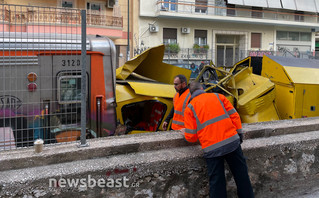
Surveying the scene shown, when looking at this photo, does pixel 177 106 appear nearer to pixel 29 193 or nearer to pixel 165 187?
pixel 165 187

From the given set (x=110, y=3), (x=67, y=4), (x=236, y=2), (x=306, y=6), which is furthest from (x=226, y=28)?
(x=67, y=4)

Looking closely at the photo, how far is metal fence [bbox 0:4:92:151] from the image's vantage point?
3.17 meters

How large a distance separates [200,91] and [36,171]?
165 centimetres

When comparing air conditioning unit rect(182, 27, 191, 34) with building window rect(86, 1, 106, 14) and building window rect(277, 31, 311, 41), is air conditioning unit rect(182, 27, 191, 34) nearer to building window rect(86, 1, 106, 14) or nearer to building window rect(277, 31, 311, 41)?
building window rect(86, 1, 106, 14)

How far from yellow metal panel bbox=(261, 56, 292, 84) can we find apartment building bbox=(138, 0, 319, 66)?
1294 cm

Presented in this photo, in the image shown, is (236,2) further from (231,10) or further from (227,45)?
(227,45)

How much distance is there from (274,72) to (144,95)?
3283 millimetres

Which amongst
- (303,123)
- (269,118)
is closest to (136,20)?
(269,118)

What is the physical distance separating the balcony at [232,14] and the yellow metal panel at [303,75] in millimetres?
15898

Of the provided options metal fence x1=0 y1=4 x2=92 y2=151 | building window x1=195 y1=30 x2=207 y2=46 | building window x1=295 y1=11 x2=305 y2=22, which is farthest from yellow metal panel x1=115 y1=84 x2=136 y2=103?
building window x1=295 y1=11 x2=305 y2=22

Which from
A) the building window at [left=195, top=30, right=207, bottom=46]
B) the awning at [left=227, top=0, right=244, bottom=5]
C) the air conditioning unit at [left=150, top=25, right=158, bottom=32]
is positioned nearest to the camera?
the air conditioning unit at [left=150, top=25, right=158, bottom=32]

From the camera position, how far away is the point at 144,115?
6.09 metres

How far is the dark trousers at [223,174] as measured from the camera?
2699 millimetres

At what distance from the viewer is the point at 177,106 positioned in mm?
4395
